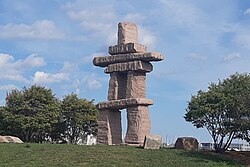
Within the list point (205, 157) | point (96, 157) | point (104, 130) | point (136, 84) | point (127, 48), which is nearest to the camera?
point (96, 157)

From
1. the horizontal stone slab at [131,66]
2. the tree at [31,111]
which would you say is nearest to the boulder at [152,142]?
the horizontal stone slab at [131,66]

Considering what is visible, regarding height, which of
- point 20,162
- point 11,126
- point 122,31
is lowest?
point 20,162

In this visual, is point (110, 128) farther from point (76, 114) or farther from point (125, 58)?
point (76, 114)

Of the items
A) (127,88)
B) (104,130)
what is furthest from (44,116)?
(127,88)

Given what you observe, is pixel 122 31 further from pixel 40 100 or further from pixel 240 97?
pixel 40 100

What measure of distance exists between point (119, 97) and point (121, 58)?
9.69 ft

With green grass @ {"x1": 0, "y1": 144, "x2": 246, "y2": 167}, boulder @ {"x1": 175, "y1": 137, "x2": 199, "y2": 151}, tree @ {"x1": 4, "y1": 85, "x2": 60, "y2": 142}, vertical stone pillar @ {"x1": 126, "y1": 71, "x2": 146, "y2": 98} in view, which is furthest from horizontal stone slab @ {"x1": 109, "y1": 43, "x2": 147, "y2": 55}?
tree @ {"x1": 4, "y1": 85, "x2": 60, "y2": 142}

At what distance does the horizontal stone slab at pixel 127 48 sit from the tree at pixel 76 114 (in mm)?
14531

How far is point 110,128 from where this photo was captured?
3388cm

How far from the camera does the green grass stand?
21.2 meters

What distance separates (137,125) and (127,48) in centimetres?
548

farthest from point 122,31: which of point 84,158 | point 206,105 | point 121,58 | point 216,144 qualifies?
point 84,158

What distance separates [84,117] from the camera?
4716cm

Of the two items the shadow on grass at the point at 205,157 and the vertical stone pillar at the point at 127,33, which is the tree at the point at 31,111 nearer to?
the vertical stone pillar at the point at 127,33
